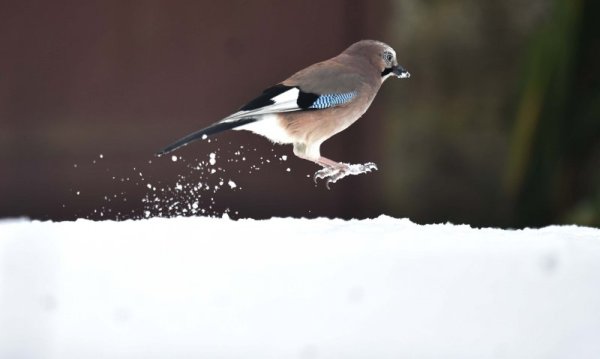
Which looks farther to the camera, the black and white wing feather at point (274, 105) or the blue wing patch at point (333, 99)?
the blue wing patch at point (333, 99)

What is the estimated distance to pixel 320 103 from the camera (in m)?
2.96

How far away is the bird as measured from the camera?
9.50 feet

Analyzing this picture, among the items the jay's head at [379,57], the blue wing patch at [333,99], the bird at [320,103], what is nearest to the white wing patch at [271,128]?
the bird at [320,103]

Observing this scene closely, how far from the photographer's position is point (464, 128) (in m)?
4.21

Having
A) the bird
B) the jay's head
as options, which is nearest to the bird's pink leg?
the bird

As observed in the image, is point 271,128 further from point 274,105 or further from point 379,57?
point 379,57

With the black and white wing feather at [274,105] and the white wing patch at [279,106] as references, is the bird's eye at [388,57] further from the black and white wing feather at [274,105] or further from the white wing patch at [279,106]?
the white wing patch at [279,106]

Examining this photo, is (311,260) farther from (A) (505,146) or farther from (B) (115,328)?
(A) (505,146)

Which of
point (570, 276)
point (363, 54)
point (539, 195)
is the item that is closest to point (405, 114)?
point (539, 195)

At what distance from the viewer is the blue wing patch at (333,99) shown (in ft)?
9.70

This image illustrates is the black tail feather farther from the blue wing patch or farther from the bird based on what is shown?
the blue wing patch

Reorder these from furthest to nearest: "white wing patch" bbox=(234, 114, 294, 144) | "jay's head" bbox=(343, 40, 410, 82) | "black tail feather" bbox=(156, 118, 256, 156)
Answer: "jay's head" bbox=(343, 40, 410, 82) → "white wing patch" bbox=(234, 114, 294, 144) → "black tail feather" bbox=(156, 118, 256, 156)

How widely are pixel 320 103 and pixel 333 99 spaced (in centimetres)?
4

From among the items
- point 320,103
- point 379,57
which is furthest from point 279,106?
point 379,57
